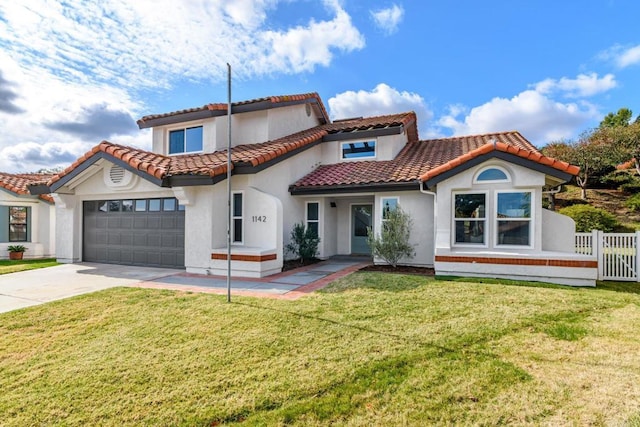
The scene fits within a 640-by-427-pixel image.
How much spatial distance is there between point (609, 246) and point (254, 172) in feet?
38.7

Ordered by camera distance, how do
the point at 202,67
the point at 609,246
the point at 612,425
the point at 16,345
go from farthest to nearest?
the point at 202,67, the point at 609,246, the point at 16,345, the point at 612,425

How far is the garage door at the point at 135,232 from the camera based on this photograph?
12258 millimetres

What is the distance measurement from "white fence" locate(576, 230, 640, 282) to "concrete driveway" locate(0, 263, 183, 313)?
46.4 ft

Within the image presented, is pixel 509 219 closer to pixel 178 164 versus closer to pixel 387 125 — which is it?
pixel 387 125

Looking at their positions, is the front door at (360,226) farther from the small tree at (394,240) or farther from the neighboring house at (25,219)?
the neighboring house at (25,219)

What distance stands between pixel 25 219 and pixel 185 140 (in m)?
9.33

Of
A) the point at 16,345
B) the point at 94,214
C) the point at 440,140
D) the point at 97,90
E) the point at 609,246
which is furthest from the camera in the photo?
the point at 440,140

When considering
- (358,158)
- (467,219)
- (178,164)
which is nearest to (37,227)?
(178,164)

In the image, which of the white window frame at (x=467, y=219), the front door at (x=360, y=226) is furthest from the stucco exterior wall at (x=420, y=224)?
the front door at (x=360, y=226)

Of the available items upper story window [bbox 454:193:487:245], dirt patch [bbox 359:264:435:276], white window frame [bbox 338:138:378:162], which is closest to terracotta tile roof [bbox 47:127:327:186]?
white window frame [bbox 338:138:378:162]

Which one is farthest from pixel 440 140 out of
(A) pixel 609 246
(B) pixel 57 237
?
(B) pixel 57 237

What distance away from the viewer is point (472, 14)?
12047 millimetres

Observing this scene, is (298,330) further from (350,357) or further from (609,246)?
(609,246)

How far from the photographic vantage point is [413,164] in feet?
45.0
